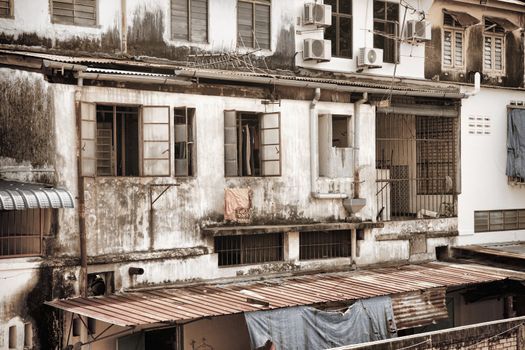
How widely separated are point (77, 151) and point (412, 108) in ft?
28.5

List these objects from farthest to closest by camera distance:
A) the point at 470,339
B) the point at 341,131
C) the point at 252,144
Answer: the point at 341,131
the point at 252,144
the point at 470,339

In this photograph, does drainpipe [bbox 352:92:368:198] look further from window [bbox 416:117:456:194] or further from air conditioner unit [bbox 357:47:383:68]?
window [bbox 416:117:456:194]

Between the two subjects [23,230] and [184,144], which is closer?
[23,230]

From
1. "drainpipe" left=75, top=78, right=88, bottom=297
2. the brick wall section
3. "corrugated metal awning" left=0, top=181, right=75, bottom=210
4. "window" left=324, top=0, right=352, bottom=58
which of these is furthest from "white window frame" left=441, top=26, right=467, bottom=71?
"corrugated metal awning" left=0, top=181, right=75, bottom=210

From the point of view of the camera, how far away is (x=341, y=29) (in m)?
18.3

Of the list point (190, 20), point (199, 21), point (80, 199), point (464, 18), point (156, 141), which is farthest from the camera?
point (464, 18)

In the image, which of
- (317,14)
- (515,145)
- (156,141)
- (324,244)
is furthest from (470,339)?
(317,14)

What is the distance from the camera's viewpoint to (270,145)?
651 inches

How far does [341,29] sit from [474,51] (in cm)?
444

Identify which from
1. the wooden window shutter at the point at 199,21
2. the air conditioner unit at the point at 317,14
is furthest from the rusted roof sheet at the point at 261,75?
the air conditioner unit at the point at 317,14

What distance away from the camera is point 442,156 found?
2020cm

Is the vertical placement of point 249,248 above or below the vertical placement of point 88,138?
below

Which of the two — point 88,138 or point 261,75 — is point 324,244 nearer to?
point 261,75

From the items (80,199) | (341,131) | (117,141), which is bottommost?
(80,199)
